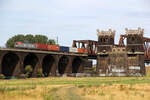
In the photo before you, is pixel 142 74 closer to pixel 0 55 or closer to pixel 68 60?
pixel 68 60

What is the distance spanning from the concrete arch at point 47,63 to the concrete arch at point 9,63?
17.0 metres

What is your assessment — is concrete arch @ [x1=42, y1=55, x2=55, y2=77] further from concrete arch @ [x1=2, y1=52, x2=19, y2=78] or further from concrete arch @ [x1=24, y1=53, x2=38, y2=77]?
concrete arch @ [x1=2, y1=52, x2=19, y2=78]

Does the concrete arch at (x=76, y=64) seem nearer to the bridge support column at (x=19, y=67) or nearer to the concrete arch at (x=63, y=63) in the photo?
the concrete arch at (x=63, y=63)

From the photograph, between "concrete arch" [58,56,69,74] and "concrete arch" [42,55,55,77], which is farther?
"concrete arch" [58,56,69,74]

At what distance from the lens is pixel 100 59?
10750cm

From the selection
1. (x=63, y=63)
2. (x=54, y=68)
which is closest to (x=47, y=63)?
(x=54, y=68)

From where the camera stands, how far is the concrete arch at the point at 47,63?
95.2 metres

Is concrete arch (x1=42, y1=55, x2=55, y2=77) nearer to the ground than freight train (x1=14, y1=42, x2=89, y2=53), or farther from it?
nearer to the ground

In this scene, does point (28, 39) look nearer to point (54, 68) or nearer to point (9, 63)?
point (54, 68)

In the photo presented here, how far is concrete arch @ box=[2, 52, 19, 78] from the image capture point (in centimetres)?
8004

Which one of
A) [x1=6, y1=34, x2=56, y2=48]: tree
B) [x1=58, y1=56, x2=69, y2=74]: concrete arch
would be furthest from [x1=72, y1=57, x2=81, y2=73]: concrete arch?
[x1=6, y1=34, x2=56, y2=48]: tree

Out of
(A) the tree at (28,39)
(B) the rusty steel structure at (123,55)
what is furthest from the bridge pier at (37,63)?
(A) the tree at (28,39)

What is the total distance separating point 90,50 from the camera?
120562 mm

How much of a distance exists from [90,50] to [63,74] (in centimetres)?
2693
